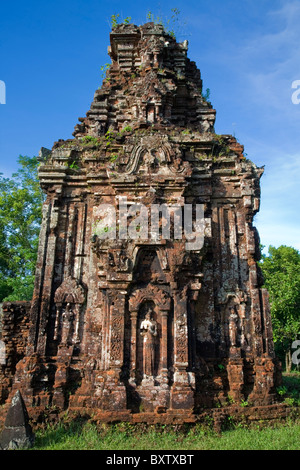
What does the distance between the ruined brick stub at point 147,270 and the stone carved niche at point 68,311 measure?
0.03 meters

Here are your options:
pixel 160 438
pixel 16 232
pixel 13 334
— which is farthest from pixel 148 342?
pixel 16 232

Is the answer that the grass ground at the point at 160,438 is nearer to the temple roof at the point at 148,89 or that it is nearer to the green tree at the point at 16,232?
the temple roof at the point at 148,89

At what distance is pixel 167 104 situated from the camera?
1212cm

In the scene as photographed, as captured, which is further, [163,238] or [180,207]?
[180,207]

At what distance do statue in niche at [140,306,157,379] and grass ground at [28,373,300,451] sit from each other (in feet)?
3.80

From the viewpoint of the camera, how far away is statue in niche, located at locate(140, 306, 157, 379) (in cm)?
Answer: 841

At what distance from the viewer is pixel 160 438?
24.1 ft

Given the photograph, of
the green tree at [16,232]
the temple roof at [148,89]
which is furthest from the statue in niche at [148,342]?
the green tree at [16,232]

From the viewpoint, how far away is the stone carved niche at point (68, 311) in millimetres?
9789

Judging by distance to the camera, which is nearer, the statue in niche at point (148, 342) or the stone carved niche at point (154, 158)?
the statue in niche at point (148, 342)
